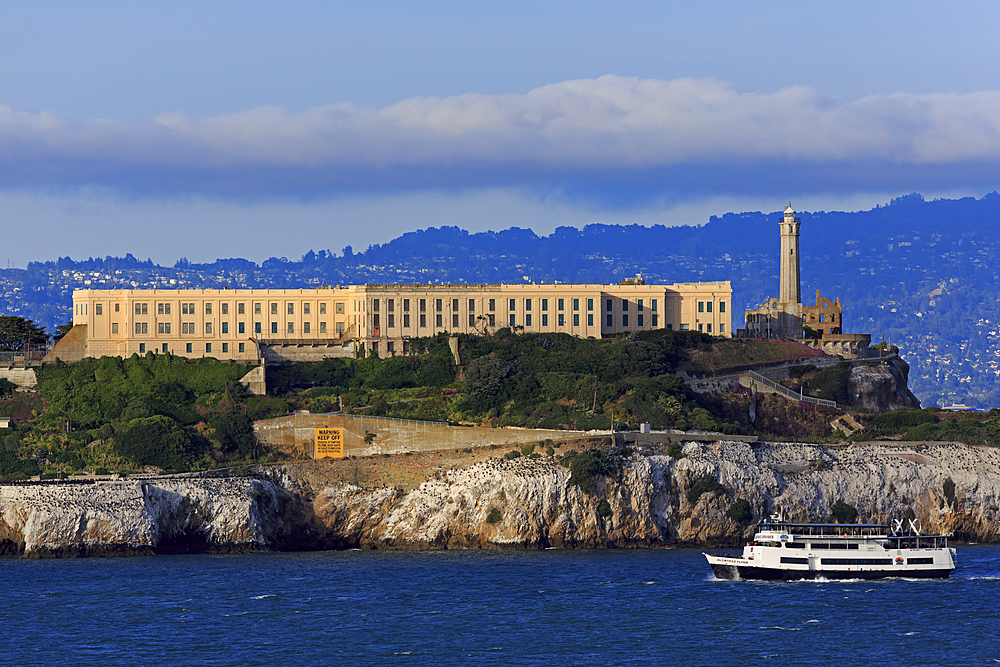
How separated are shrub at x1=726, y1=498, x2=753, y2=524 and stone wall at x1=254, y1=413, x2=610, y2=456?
10.4 m

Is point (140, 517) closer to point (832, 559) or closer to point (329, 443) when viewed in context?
point (329, 443)

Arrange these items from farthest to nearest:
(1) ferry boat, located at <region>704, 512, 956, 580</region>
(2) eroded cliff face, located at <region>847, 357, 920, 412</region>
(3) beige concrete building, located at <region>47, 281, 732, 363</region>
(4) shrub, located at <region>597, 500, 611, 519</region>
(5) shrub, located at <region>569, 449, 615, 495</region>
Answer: (2) eroded cliff face, located at <region>847, 357, 920, 412</region>, (3) beige concrete building, located at <region>47, 281, 732, 363</region>, (4) shrub, located at <region>597, 500, 611, 519</region>, (5) shrub, located at <region>569, 449, 615, 495</region>, (1) ferry boat, located at <region>704, 512, 956, 580</region>

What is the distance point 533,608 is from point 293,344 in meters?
62.2

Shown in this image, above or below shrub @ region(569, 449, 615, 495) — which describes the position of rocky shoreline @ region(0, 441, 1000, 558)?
below

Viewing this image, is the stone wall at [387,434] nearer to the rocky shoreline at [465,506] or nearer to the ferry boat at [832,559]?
the rocky shoreline at [465,506]

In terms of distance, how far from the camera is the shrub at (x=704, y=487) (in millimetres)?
106188

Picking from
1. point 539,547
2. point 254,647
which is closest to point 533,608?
point 254,647

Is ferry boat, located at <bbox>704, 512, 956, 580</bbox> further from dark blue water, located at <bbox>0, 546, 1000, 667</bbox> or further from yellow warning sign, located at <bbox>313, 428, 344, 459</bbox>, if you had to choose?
yellow warning sign, located at <bbox>313, 428, 344, 459</bbox>

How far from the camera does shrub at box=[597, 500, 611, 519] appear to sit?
104625 mm

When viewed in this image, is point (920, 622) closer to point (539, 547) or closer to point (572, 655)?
point (572, 655)

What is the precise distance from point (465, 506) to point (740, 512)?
18270 millimetres

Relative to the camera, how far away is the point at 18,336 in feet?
469

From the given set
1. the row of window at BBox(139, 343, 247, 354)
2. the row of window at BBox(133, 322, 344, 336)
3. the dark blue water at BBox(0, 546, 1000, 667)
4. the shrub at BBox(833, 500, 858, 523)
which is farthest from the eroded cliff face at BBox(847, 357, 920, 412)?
the row of window at BBox(139, 343, 247, 354)

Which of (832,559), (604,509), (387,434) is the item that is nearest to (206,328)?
(387,434)
